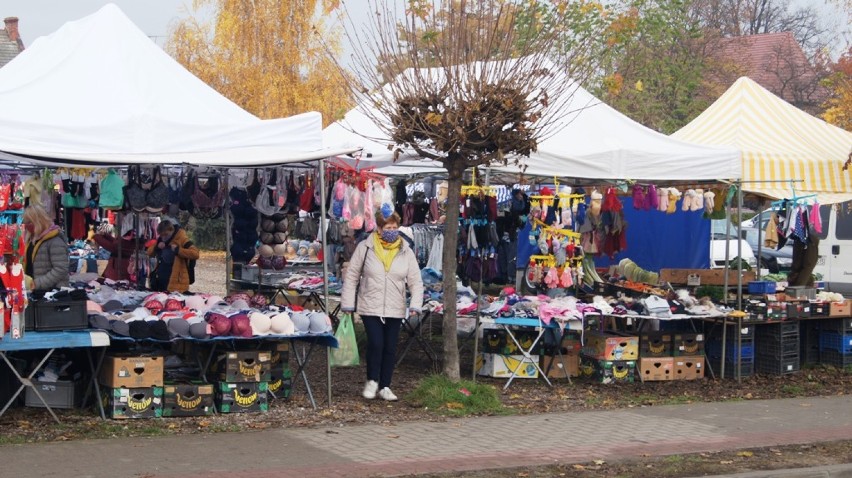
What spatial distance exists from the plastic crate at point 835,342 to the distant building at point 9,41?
31898 mm

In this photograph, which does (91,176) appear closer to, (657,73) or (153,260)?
(153,260)

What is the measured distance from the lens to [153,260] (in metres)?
14.3

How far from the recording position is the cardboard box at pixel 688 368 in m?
12.5

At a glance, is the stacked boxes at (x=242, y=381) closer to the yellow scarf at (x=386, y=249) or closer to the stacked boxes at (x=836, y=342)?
the yellow scarf at (x=386, y=249)

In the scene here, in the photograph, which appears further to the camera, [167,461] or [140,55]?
[140,55]

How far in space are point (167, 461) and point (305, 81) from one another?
24909mm

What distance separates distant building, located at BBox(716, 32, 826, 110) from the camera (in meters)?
40.5

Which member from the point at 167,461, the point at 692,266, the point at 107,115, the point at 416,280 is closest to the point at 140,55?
the point at 107,115

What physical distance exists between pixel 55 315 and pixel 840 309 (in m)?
9.62

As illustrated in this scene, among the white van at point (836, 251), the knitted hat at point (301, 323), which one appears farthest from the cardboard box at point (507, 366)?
the white van at point (836, 251)

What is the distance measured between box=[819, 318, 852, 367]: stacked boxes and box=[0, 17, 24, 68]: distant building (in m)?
31.9

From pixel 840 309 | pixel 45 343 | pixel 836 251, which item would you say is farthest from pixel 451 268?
pixel 836 251

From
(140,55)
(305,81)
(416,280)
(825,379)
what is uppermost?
(305,81)

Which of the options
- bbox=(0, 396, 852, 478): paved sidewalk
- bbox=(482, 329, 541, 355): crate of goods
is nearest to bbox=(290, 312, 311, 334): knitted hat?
bbox=(0, 396, 852, 478): paved sidewalk
